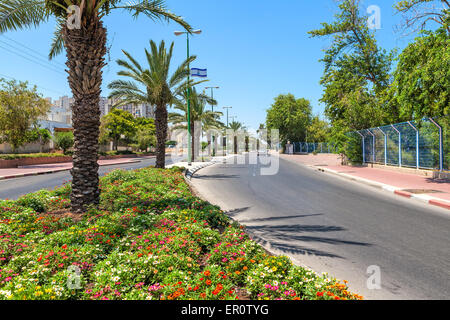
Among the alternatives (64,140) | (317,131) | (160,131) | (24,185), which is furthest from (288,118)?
(24,185)

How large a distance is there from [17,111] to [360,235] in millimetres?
29672

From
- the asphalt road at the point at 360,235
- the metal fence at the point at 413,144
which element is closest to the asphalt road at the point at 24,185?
the asphalt road at the point at 360,235

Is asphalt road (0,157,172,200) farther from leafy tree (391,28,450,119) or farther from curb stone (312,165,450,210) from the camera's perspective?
leafy tree (391,28,450,119)

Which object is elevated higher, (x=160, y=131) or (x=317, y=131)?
(x=317, y=131)

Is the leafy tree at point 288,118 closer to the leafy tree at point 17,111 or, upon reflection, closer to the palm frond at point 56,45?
the leafy tree at point 17,111

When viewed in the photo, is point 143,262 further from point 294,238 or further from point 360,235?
point 360,235

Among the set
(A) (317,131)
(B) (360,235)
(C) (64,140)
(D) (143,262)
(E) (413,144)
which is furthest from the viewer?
(A) (317,131)

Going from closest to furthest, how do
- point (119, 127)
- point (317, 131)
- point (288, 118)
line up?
point (119, 127) < point (288, 118) < point (317, 131)

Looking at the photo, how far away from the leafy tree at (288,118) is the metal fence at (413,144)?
3958cm

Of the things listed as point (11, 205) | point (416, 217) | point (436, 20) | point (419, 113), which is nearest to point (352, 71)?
point (436, 20)

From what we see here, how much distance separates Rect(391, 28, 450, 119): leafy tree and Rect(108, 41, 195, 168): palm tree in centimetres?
1184

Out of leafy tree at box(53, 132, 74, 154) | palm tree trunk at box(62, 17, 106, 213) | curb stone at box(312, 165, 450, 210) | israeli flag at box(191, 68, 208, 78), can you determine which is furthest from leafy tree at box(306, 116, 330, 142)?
palm tree trunk at box(62, 17, 106, 213)

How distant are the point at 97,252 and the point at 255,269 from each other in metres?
2.32

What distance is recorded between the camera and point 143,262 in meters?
3.57
